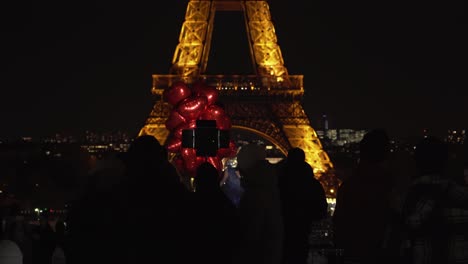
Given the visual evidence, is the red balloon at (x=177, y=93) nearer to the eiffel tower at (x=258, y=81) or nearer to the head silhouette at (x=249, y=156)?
the head silhouette at (x=249, y=156)

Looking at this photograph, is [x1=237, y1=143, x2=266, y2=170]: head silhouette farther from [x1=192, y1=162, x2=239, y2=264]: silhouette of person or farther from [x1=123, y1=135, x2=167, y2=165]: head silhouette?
[x1=123, y1=135, x2=167, y2=165]: head silhouette

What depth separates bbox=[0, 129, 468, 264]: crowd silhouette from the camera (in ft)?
18.5

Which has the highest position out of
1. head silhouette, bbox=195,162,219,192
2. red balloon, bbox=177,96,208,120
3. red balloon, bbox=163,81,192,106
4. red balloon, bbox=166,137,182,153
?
red balloon, bbox=163,81,192,106

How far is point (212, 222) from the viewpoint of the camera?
268 inches

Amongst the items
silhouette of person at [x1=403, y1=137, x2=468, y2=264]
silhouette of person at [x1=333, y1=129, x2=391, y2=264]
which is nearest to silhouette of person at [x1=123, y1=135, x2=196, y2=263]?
silhouette of person at [x1=403, y1=137, x2=468, y2=264]

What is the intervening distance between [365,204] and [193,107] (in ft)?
33.3

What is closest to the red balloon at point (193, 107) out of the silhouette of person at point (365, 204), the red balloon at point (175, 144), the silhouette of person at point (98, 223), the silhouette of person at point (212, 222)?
the red balloon at point (175, 144)

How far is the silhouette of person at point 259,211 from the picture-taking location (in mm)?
7855

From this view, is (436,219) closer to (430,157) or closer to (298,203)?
(430,157)

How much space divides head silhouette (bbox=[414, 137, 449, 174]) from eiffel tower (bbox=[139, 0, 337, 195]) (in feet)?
110

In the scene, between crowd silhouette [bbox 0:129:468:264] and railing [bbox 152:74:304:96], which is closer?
crowd silhouette [bbox 0:129:468:264]

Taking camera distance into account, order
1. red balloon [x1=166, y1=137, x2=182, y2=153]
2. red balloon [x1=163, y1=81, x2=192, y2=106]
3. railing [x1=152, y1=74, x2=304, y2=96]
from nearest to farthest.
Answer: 1. red balloon [x1=166, y1=137, x2=182, y2=153]
2. red balloon [x1=163, y1=81, x2=192, y2=106]
3. railing [x1=152, y1=74, x2=304, y2=96]

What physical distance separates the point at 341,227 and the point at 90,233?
10.1ft

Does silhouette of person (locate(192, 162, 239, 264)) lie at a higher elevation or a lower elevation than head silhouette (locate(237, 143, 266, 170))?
lower
